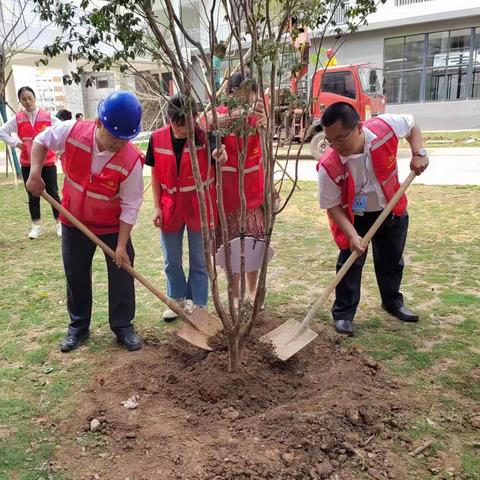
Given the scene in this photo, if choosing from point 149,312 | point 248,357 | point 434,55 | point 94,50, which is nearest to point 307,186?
point 149,312

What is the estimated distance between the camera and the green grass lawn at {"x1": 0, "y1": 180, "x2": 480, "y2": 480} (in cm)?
244

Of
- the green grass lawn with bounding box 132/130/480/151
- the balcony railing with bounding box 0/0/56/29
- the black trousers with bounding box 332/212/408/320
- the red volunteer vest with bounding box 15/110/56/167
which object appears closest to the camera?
the black trousers with bounding box 332/212/408/320

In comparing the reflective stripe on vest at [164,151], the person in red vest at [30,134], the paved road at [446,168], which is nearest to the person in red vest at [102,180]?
the reflective stripe on vest at [164,151]

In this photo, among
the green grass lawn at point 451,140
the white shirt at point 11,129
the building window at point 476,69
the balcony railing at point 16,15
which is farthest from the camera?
the building window at point 476,69

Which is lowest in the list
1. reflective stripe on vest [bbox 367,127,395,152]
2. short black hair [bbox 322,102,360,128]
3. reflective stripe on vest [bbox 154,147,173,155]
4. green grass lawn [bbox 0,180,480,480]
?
green grass lawn [bbox 0,180,480,480]

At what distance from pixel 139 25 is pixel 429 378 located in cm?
234

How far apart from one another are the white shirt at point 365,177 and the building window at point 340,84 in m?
9.90

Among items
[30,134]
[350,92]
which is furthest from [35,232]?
[350,92]

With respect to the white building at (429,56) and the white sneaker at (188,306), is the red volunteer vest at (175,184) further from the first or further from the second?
the white building at (429,56)

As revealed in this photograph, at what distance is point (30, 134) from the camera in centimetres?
607

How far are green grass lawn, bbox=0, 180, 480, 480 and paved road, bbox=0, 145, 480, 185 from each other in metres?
2.51

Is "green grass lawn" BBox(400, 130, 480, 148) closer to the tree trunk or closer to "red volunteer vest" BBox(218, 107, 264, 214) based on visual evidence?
"red volunteer vest" BBox(218, 107, 264, 214)

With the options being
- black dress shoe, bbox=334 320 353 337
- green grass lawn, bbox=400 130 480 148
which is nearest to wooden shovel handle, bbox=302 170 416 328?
black dress shoe, bbox=334 320 353 337

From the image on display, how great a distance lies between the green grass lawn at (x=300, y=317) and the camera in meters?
2.44
